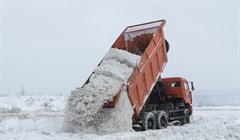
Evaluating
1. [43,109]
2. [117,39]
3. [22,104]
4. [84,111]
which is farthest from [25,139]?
[22,104]

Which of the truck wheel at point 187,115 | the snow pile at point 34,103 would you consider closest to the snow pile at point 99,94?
the truck wheel at point 187,115

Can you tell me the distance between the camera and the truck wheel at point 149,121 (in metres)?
12.3

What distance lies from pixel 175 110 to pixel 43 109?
1643 centimetres

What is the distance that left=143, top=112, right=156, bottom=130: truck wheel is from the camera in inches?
483

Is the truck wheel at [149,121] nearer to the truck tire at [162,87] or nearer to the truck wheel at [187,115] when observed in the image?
the truck tire at [162,87]

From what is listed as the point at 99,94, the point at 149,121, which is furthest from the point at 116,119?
the point at 149,121

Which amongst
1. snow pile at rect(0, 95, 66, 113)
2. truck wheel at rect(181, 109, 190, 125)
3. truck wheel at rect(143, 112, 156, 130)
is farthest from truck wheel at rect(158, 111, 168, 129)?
snow pile at rect(0, 95, 66, 113)

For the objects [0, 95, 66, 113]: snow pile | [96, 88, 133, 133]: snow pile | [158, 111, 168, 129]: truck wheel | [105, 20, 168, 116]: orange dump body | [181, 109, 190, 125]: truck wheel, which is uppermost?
[105, 20, 168, 116]: orange dump body

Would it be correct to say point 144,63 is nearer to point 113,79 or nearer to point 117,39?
point 113,79

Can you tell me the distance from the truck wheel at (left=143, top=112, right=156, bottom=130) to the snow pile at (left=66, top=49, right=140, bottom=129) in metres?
1.18

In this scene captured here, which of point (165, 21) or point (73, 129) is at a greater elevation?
point (165, 21)

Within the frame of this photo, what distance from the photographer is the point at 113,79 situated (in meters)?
11.5

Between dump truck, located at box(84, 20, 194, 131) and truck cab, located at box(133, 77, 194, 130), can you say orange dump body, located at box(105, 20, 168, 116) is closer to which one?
dump truck, located at box(84, 20, 194, 131)

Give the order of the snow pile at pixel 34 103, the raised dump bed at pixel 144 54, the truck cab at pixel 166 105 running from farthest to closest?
the snow pile at pixel 34 103 → the truck cab at pixel 166 105 → the raised dump bed at pixel 144 54
